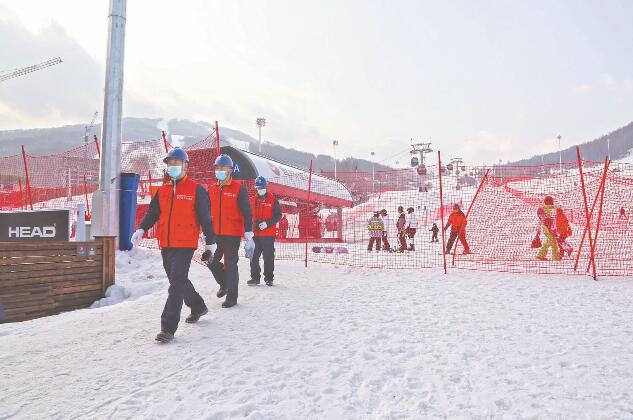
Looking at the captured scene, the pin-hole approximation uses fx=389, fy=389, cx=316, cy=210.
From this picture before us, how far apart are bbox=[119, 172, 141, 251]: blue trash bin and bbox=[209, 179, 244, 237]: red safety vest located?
524cm

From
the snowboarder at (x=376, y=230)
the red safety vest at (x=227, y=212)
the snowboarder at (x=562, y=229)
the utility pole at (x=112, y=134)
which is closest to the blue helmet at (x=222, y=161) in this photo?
the red safety vest at (x=227, y=212)

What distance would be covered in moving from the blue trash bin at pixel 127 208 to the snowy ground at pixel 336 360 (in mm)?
4070

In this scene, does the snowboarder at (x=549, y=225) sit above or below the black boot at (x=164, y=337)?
above

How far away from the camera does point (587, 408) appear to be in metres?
2.59

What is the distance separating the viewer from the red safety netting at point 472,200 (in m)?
8.98

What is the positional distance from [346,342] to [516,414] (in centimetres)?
171

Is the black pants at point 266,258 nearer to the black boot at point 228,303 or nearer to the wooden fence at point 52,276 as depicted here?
the black boot at point 228,303

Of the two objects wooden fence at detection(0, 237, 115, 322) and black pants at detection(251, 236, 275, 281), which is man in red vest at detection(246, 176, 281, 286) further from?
wooden fence at detection(0, 237, 115, 322)

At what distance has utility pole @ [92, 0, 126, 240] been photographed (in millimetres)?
9078

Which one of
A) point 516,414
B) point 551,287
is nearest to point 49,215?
point 516,414

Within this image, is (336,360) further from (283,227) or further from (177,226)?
(283,227)

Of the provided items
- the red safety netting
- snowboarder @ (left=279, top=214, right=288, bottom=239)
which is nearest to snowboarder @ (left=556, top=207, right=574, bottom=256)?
Result: the red safety netting

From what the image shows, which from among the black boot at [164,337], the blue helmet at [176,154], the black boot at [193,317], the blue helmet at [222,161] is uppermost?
the blue helmet at [222,161]

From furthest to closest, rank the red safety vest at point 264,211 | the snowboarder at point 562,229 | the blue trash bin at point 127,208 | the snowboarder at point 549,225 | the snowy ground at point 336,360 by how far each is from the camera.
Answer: the snowboarder at point 562,229 < the snowboarder at point 549,225 < the blue trash bin at point 127,208 < the red safety vest at point 264,211 < the snowy ground at point 336,360
